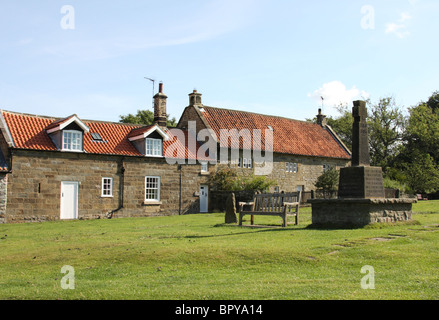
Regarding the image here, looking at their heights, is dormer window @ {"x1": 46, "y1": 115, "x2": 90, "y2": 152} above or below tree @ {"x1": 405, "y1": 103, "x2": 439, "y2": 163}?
below

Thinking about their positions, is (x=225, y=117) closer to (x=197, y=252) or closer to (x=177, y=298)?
(x=197, y=252)

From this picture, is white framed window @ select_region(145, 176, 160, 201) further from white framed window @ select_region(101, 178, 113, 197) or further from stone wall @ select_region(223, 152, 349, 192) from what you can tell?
stone wall @ select_region(223, 152, 349, 192)

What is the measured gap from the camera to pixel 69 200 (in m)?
28.9

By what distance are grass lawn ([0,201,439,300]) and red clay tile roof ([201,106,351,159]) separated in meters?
25.9

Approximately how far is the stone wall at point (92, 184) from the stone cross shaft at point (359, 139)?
18998 millimetres

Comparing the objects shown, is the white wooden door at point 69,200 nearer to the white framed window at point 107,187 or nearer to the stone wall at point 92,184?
the stone wall at point 92,184

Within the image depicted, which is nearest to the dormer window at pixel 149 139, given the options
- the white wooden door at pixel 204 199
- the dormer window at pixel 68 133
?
the dormer window at pixel 68 133

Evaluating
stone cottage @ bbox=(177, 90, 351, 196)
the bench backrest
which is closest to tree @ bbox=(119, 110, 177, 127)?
stone cottage @ bbox=(177, 90, 351, 196)

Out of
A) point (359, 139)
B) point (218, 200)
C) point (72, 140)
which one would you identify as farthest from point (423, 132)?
point (359, 139)

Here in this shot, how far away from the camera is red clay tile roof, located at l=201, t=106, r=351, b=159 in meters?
40.8

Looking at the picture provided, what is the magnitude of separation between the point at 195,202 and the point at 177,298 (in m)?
27.5

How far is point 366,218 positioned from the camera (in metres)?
14.6
